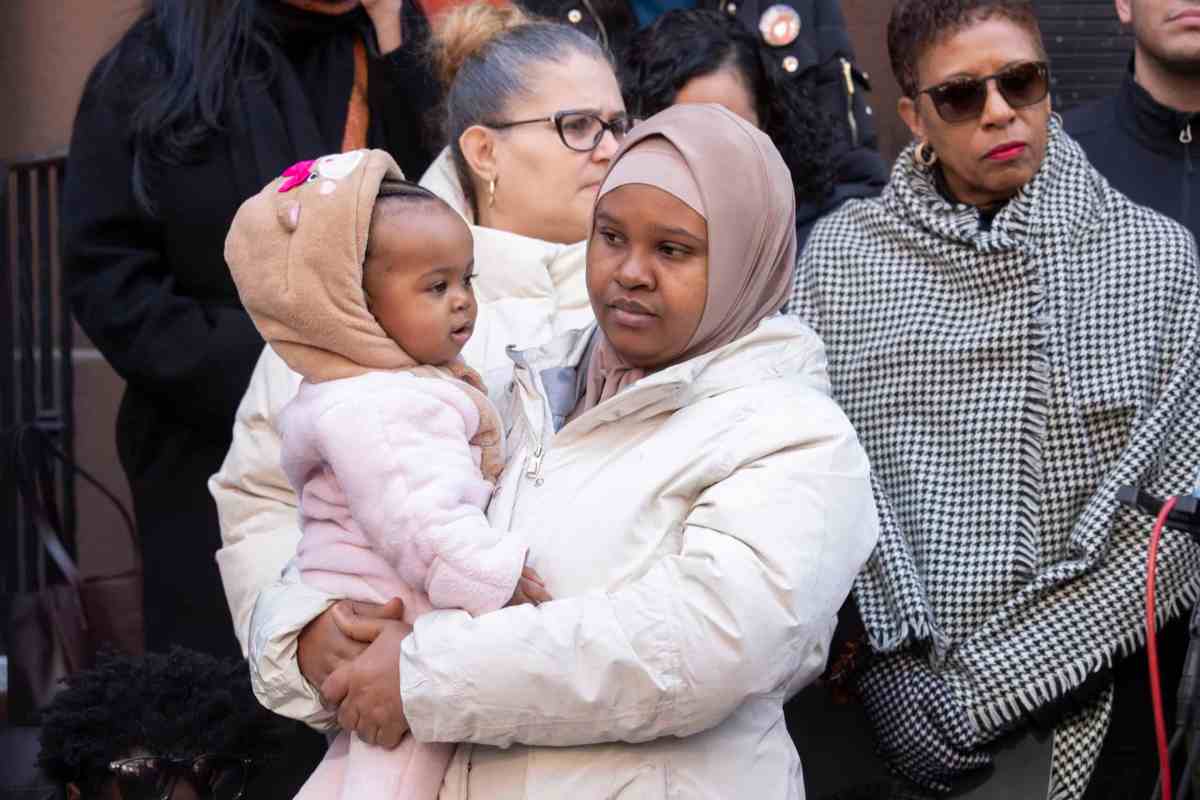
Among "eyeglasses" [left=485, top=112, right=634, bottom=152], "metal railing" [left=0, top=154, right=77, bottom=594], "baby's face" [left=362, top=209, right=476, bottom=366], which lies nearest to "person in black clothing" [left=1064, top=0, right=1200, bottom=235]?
"eyeglasses" [left=485, top=112, right=634, bottom=152]

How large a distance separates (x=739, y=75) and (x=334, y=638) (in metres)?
2.00

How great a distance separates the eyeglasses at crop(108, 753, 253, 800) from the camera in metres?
3.17

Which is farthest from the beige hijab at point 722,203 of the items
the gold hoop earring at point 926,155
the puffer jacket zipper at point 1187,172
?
the puffer jacket zipper at point 1187,172

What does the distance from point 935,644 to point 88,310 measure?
2057 mm

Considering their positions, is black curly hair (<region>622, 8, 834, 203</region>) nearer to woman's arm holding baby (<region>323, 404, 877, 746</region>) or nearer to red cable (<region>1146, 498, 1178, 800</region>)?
red cable (<region>1146, 498, 1178, 800</region>)

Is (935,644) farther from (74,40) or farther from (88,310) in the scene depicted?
(74,40)

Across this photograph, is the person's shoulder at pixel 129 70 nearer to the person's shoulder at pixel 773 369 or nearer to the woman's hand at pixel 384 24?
the woman's hand at pixel 384 24

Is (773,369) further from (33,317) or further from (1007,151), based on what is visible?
(33,317)

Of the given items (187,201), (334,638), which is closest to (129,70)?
(187,201)

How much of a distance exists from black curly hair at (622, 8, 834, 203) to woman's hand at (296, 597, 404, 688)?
180 cm

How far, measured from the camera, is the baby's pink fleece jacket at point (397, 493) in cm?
260

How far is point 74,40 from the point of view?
5777 millimetres

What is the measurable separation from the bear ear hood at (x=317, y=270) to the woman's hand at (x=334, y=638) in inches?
14.2

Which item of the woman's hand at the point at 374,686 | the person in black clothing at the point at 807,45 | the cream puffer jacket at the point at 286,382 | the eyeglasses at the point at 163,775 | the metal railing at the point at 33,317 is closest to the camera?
the woman's hand at the point at 374,686
